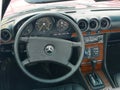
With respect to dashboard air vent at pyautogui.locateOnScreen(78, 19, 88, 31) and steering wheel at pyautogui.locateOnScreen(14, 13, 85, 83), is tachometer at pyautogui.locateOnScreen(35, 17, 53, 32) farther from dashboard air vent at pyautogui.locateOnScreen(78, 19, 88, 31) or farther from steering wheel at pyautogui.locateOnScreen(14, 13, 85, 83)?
dashboard air vent at pyautogui.locateOnScreen(78, 19, 88, 31)

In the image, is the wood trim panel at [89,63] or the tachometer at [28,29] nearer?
the tachometer at [28,29]

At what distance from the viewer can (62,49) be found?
11.0 ft

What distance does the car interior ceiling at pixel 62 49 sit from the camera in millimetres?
3307

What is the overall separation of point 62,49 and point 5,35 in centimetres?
54

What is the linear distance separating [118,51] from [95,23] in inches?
38.2

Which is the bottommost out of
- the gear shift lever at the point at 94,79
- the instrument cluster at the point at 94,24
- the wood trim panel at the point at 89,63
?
the gear shift lever at the point at 94,79

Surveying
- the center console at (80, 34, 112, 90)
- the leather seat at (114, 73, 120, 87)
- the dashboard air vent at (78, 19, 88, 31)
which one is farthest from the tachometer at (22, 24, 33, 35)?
the leather seat at (114, 73, 120, 87)

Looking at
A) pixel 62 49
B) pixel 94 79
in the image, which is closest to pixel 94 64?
pixel 94 79

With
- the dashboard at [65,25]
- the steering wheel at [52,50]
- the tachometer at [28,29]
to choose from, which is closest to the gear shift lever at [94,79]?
the dashboard at [65,25]

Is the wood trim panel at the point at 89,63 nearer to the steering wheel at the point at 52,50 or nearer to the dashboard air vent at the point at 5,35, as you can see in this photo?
the steering wheel at the point at 52,50

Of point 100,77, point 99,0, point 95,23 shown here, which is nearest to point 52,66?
point 100,77

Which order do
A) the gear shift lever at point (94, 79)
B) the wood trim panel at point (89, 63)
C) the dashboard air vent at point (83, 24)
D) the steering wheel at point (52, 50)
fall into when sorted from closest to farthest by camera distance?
the steering wheel at point (52, 50), the dashboard air vent at point (83, 24), the gear shift lever at point (94, 79), the wood trim panel at point (89, 63)

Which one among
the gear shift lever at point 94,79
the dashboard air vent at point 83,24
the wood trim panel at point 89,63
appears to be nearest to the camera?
the dashboard air vent at point 83,24

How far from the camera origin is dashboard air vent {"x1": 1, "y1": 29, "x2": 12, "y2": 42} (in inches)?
131
